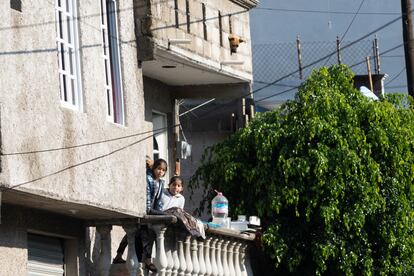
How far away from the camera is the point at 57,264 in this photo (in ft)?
59.0

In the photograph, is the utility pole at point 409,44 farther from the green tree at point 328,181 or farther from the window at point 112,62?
the window at point 112,62

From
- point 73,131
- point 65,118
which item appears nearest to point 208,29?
point 73,131

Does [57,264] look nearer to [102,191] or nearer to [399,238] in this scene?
[102,191]

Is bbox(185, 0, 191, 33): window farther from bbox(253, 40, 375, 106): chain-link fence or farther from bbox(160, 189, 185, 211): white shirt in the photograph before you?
bbox(253, 40, 375, 106): chain-link fence

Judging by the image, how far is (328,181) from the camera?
71.7 feet

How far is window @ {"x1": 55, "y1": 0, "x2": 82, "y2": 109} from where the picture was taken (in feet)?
55.0

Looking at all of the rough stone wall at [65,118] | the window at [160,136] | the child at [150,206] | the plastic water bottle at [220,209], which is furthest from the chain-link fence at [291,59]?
the rough stone wall at [65,118]

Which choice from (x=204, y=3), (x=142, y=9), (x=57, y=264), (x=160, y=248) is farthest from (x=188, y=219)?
(x=204, y=3)

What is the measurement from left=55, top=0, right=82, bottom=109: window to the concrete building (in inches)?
0.4

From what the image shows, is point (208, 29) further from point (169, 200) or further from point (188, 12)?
point (169, 200)

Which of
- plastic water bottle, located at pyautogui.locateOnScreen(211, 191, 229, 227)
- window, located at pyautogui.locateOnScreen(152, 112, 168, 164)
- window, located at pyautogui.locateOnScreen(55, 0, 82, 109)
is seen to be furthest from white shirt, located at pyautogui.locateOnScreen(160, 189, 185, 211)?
window, located at pyautogui.locateOnScreen(152, 112, 168, 164)

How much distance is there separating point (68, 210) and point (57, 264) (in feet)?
3.33

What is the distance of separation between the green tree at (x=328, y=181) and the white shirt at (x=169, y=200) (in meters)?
2.66

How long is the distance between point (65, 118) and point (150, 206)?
112 inches
